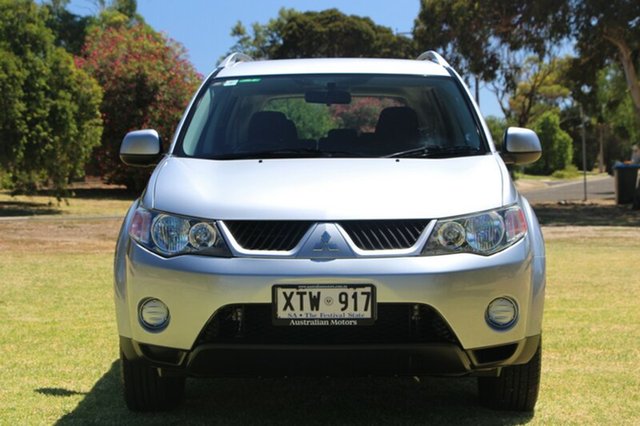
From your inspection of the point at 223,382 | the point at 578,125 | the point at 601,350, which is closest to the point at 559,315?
the point at 601,350

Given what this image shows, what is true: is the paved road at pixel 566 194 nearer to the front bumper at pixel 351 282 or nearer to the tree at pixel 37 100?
the tree at pixel 37 100

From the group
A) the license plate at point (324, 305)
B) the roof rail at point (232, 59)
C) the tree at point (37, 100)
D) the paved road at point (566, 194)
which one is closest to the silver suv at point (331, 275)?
the license plate at point (324, 305)

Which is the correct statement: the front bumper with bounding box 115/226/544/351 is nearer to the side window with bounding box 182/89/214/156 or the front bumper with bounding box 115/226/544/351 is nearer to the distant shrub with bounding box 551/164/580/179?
the side window with bounding box 182/89/214/156

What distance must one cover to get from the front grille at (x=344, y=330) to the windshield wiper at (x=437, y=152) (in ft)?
3.49

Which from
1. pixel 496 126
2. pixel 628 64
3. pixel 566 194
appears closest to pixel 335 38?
pixel 496 126

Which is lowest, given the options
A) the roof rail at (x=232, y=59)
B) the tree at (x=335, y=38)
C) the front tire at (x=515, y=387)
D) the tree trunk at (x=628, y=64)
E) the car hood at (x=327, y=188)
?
the front tire at (x=515, y=387)

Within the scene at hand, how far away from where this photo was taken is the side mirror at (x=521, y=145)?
15.9ft

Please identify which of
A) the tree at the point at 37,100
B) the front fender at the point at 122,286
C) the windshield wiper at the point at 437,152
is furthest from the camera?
the tree at the point at 37,100

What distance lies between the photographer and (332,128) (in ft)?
17.2

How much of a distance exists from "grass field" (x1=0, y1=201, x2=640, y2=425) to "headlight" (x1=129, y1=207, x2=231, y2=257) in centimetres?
92

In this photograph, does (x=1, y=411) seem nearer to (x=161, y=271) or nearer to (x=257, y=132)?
(x=161, y=271)

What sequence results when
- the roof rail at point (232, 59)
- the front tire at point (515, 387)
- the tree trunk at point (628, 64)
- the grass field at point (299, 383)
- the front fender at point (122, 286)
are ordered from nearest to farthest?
the front fender at point (122, 286) → the front tire at point (515, 387) → the grass field at point (299, 383) → the roof rail at point (232, 59) → the tree trunk at point (628, 64)

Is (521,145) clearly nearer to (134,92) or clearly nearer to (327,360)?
(327,360)

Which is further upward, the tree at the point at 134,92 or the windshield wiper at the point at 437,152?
the tree at the point at 134,92
